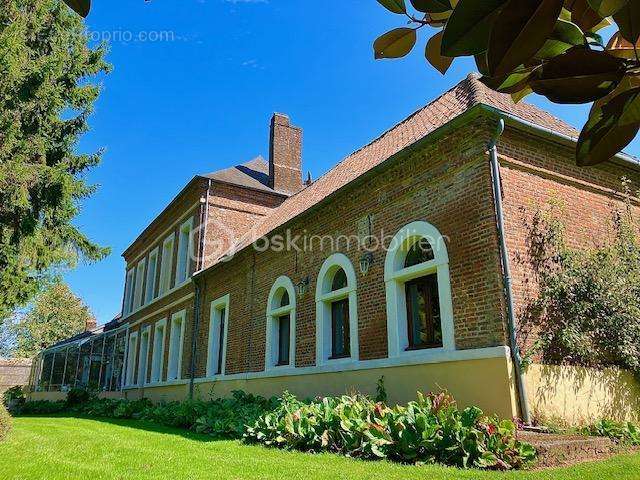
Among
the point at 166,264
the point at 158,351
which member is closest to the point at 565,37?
the point at 158,351

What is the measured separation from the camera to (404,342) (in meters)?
8.48

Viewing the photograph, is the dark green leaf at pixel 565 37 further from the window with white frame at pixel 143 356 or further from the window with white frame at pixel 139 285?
the window with white frame at pixel 139 285

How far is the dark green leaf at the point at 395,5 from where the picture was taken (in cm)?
111

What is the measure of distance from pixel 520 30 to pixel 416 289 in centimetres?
814

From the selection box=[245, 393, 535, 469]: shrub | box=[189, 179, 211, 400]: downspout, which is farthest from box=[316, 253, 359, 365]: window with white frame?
box=[189, 179, 211, 400]: downspout

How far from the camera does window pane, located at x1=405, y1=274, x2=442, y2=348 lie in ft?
26.7

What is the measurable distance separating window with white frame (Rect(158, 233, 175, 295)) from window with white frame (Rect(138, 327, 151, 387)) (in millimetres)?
2252

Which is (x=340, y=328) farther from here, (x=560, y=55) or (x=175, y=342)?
(x=175, y=342)

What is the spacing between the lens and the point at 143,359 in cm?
2239

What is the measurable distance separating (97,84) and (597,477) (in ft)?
57.8

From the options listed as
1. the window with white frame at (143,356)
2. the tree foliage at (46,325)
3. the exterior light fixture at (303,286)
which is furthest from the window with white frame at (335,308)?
the tree foliage at (46,325)

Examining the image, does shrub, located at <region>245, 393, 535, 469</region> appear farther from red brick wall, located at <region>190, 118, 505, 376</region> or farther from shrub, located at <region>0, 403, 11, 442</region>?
shrub, located at <region>0, 403, 11, 442</region>

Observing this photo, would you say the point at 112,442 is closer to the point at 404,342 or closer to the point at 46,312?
the point at 404,342

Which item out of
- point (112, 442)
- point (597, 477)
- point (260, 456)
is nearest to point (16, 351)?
point (112, 442)
